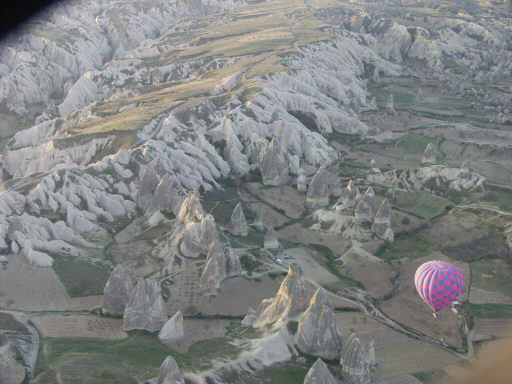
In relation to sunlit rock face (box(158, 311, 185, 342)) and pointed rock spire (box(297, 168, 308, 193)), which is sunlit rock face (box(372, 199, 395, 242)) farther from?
sunlit rock face (box(158, 311, 185, 342))

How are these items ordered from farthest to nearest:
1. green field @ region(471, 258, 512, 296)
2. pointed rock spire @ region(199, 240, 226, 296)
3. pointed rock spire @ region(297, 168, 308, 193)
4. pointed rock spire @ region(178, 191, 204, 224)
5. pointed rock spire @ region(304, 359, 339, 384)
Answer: pointed rock spire @ region(297, 168, 308, 193) → pointed rock spire @ region(178, 191, 204, 224) → green field @ region(471, 258, 512, 296) → pointed rock spire @ region(199, 240, 226, 296) → pointed rock spire @ region(304, 359, 339, 384)

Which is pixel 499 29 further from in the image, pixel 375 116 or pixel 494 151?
pixel 494 151

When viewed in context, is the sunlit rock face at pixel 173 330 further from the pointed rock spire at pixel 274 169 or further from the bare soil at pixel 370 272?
the pointed rock spire at pixel 274 169

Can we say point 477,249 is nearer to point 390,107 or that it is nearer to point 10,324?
point 10,324

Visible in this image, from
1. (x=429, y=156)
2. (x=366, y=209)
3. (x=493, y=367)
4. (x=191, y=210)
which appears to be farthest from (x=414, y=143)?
(x=493, y=367)

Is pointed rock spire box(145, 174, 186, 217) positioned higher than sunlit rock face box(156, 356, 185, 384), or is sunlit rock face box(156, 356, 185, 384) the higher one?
sunlit rock face box(156, 356, 185, 384)

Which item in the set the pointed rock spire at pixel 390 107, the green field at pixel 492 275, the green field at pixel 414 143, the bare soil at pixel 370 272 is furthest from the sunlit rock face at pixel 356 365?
the pointed rock spire at pixel 390 107

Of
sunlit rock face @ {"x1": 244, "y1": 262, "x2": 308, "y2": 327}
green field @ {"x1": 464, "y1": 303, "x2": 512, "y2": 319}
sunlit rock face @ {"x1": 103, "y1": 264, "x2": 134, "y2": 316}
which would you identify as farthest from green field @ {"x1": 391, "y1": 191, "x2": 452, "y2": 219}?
sunlit rock face @ {"x1": 103, "y1": 264, "x2": 134, "y2": 316}
